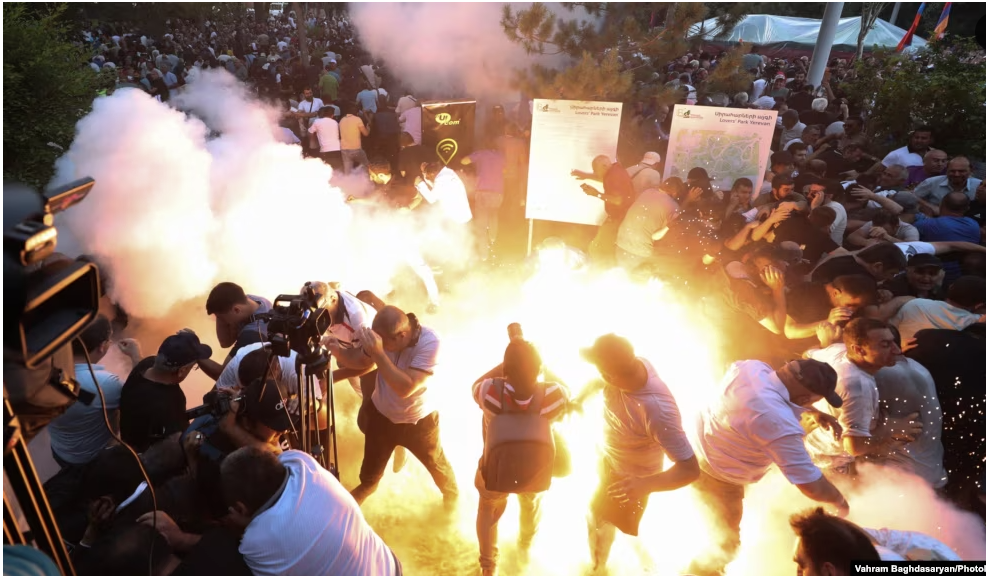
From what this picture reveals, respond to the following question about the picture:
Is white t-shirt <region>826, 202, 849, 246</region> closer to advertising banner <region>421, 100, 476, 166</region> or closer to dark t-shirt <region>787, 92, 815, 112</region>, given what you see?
advertising banner <region>421, 100, 476, 166</region>

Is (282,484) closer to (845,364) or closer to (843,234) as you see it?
(845,364)

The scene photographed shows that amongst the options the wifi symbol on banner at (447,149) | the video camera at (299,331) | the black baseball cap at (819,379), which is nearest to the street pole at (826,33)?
the wifi symbol on banner at (447,149)

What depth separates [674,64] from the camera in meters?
16.7

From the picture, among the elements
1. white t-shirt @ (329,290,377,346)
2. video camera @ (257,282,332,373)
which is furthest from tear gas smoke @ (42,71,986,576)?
video camera @ (257,282,332,373)

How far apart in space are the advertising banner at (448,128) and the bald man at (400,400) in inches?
222

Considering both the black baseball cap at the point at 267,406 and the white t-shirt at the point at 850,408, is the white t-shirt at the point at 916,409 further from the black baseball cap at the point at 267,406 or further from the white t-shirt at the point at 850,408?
the black baseball cap at the point at 267,406

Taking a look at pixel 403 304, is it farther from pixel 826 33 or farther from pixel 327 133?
pixel 826 33

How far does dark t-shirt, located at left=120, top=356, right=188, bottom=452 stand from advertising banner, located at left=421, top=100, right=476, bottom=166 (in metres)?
6.24

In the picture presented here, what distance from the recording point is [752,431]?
319 centimetres

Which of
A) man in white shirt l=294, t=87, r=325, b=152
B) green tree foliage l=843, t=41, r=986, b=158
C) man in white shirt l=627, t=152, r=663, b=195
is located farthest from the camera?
man in white shirt l=294, t=87, r=325, b=152

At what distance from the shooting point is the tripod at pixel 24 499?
147 centimetres

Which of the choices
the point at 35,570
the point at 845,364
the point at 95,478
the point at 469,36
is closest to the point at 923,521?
the point at 845,364

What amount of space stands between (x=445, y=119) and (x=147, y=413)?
659 cm

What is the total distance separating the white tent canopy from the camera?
2231cm
